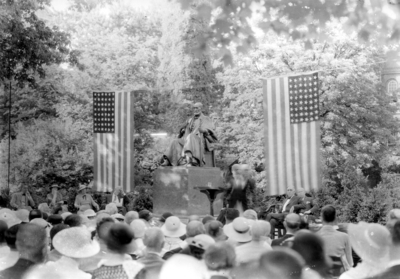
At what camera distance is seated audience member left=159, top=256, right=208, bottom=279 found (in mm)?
3773

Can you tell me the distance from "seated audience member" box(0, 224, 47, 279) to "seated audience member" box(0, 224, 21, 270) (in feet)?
0.25

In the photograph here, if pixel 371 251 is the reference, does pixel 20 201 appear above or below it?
below

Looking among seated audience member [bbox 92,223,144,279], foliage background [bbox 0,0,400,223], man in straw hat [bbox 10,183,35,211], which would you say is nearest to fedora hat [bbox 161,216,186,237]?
seated audience member [bbox 92,223,144,279]

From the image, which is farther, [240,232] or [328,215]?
[328,215]

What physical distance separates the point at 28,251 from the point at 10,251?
46 centimetres

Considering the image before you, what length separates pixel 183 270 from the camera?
12.5 feet

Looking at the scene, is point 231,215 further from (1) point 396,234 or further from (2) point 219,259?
(2) point 219,259

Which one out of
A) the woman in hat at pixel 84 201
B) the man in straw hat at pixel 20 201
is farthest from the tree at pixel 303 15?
the man in straw hat at pixel 20 201

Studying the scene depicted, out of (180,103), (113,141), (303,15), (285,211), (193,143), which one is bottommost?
(285,211)

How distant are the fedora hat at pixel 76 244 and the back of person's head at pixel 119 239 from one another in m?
0.28

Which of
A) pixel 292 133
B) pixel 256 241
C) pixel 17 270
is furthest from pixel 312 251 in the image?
pixel 292 133

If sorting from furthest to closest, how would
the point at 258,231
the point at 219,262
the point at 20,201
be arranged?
the point at 20,201, the point at 258,231, the point at 219,262

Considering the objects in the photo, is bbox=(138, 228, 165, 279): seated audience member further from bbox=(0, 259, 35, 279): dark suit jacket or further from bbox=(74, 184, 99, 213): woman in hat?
bbox=(74, 184, 99, 213): woman in hat

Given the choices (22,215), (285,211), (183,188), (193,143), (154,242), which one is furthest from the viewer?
(193,143)
